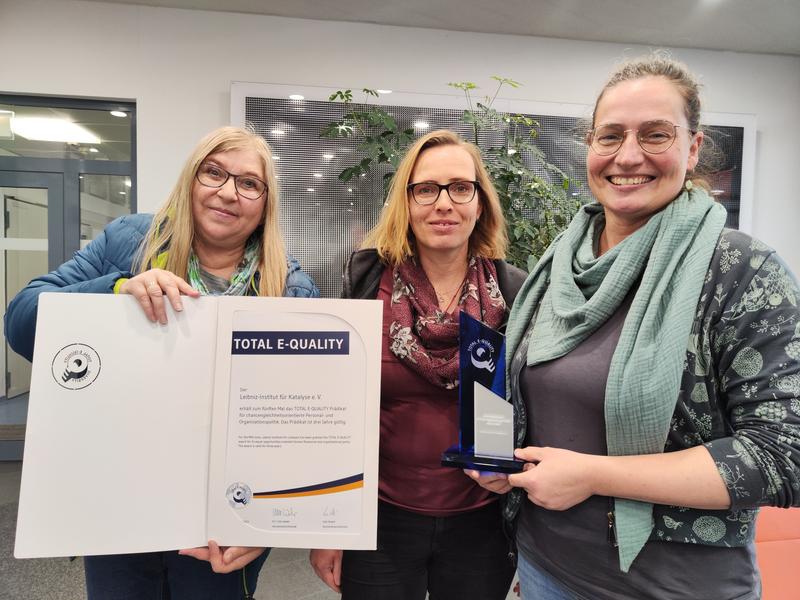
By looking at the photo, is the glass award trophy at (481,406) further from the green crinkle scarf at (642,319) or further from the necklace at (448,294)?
the necklace at (448,294)

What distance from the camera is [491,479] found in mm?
946

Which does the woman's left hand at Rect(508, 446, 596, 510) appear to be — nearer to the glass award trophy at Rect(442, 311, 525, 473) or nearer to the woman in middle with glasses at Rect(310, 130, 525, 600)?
the glass award trophy at Rect(442, 311, 525, 473)

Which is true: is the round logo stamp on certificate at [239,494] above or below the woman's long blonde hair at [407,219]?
below

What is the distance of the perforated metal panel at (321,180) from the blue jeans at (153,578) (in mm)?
2421

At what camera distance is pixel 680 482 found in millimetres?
762

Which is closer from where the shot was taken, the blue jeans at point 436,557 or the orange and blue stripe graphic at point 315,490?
the orange and blue stripe graphic at point 315,490

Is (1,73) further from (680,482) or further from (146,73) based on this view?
(680,482)

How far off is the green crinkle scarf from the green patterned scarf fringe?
2.37 ft

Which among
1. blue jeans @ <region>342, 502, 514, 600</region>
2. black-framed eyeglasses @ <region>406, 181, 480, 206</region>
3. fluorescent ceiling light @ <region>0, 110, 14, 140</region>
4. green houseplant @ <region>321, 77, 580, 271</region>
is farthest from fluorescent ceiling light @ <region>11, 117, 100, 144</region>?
blue jeans @ <region>342, 502, 514, 600</region>

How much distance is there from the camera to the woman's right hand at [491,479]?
911 mm

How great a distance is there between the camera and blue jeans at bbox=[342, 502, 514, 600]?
1.19 metres

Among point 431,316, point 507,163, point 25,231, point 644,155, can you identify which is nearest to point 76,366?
point 431,316

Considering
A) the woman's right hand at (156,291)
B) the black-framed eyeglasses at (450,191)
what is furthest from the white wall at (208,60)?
the woman's right hand at (156,291)

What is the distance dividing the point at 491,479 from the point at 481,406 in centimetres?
16
